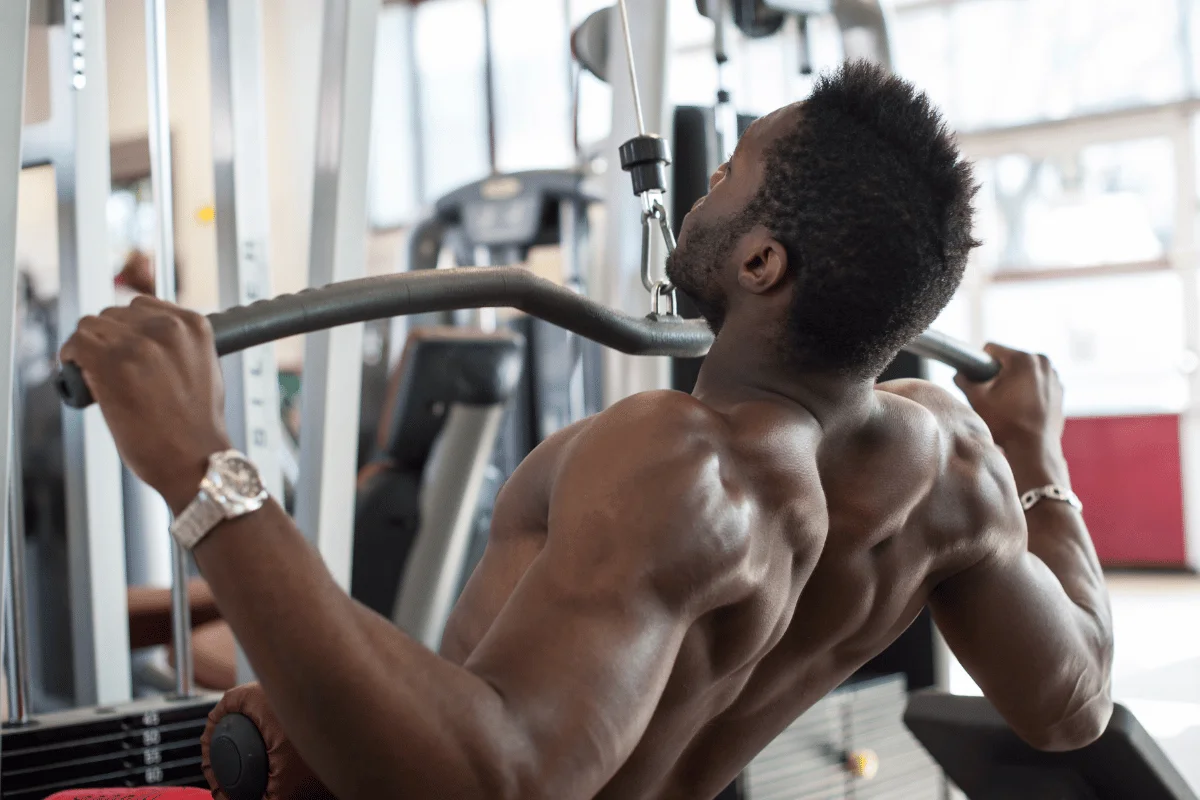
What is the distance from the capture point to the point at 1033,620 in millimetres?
971

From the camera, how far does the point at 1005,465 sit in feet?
3.22

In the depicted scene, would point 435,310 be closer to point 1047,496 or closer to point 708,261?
point 708,261

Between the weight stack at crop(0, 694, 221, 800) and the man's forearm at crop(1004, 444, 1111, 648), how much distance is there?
2.96 feet

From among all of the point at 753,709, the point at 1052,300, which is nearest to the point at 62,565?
the point at 753,709

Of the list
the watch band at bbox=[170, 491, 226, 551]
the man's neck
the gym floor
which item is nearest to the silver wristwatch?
the watch band at bbox=[170, 491, 226, 551]

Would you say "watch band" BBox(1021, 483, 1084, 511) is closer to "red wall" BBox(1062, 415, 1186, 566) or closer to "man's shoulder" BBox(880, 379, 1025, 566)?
"man's shoulder" BBox(880, 379, 1025, 566)

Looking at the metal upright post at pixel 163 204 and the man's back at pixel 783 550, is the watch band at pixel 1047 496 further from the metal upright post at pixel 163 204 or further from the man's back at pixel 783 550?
the metal upright post at pixel 163 204

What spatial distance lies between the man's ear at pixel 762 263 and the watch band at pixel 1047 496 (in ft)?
1.70

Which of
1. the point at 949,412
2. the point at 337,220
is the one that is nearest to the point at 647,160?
the point at 949,412

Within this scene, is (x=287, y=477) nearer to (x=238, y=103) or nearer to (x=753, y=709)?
(x=238, y=103)

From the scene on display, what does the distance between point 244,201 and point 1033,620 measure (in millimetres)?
1374

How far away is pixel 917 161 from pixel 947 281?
83 mm

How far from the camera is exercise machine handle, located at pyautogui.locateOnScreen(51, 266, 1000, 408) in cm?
69

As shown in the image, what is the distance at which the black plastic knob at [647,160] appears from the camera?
100 cm
